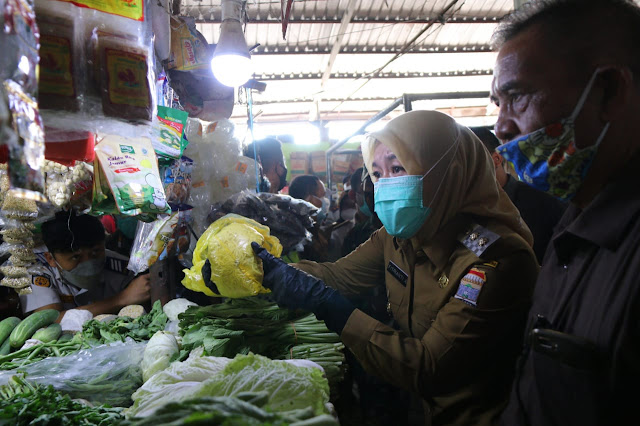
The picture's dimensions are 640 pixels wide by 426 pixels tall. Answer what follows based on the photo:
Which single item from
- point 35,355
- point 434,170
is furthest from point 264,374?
point 35,355

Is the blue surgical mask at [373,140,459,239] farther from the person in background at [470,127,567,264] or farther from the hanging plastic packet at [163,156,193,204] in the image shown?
the hanging plastic packet at [163,156,193,204]

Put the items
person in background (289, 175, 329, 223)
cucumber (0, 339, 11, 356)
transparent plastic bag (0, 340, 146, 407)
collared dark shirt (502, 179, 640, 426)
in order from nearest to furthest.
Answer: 1. collared dark shirt (502, 179, 640, 426)
2. transparent plastic bag (0, 340, 146, 407)
3. cucumber (0, 339, 11, 356)
4. person in background (289, 175, 329, 223)

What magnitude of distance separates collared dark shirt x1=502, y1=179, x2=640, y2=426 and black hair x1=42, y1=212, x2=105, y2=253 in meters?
3.11

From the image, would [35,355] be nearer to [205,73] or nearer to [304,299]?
[304,299]

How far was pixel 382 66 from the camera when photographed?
9039 millimetres

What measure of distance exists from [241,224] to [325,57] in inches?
292

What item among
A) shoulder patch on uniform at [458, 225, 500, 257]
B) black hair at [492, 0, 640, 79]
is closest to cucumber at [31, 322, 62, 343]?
shoulder patch on uniform at [458, 225, 500, 257]

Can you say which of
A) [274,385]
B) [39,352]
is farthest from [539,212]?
[39,352]

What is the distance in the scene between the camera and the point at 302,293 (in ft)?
6.17

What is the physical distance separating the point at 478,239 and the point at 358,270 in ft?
3.13

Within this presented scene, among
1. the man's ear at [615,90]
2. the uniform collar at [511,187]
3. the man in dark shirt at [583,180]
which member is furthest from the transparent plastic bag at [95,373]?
the uniform collar at [511,187]

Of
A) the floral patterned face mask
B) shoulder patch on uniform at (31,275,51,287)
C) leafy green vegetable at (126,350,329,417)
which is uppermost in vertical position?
the floral patterned face mask

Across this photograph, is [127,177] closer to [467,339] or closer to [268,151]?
[467,339]

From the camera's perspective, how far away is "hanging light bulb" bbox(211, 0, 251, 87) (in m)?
2.18
